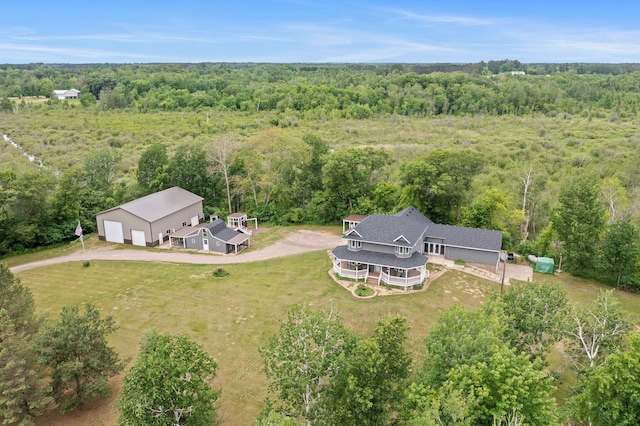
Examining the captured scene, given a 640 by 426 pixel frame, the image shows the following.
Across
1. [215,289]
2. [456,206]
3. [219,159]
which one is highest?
[219,159]

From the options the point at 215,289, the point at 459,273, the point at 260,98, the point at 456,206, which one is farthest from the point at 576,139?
the point at 260,98

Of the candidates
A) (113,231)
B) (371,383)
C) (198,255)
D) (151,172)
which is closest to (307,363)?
(371,383)

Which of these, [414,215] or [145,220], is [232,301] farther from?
[414,215]

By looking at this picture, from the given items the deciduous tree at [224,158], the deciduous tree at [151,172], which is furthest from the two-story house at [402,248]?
the deciduous tree at [151,172]

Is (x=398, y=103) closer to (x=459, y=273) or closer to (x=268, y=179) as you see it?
(x=268, y=179)

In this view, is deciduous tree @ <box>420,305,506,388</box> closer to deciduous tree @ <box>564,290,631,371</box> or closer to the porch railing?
deciduous tree @ <box>564,290,631,371</box>

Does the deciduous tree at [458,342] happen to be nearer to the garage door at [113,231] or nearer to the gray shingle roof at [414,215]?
the gray shingle roof at [414,215]

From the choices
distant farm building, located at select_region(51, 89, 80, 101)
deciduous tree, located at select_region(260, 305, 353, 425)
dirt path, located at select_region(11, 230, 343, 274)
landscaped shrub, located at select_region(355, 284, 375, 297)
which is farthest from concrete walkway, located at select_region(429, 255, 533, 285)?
distant farm building, located at select_region(51, 89, 80, 101)
